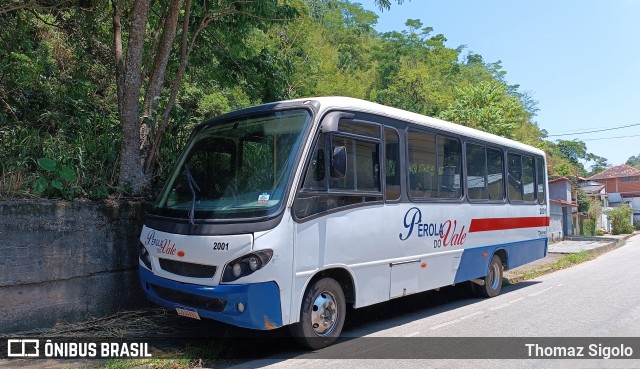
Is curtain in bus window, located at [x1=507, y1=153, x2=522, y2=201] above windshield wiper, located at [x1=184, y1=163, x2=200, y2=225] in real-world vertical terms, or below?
above

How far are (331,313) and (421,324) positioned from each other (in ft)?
6.61

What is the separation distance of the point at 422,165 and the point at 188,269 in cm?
372

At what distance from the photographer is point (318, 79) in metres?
21.8

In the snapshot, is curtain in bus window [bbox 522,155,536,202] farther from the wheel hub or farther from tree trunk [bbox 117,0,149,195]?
tree trunk [bbox 117,0,149,195]

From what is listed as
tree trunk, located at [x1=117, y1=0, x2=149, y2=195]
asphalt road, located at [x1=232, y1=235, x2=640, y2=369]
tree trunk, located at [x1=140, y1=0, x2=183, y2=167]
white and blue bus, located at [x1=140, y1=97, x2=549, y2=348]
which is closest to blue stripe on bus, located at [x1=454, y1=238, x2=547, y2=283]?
white and blue bus, located at [x1=140, y1=97, x2=549, y2=348]

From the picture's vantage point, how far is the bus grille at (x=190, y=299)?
4.98 metres

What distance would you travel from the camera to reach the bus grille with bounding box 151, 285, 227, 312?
4977 millimetres

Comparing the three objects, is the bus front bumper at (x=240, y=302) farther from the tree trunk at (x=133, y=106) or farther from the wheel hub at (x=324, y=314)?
the tree trunk at (x=133, y=106)

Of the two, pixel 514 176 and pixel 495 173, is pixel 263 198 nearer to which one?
pixel 495 173

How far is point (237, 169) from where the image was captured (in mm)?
5746

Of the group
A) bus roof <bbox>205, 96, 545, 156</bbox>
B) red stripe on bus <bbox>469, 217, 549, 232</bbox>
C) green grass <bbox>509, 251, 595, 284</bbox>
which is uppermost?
bus roof <bbox>205, 96, 545, 156</bbox>

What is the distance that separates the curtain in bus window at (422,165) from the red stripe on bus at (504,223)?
1.44 metres

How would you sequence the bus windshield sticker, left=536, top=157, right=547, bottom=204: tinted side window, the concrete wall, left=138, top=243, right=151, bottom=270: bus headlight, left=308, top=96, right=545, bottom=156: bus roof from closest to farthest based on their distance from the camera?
the bus windshield sticker < the concrete wall < left=138, top=243, right=151, bottom=270: bus headlight < left=308, top=96, right=545, bottom=156: bus roof < left=536, top=157, right=547, bottom=204: tinted side window

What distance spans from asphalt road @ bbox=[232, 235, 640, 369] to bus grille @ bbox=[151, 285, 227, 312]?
69 centimetres
